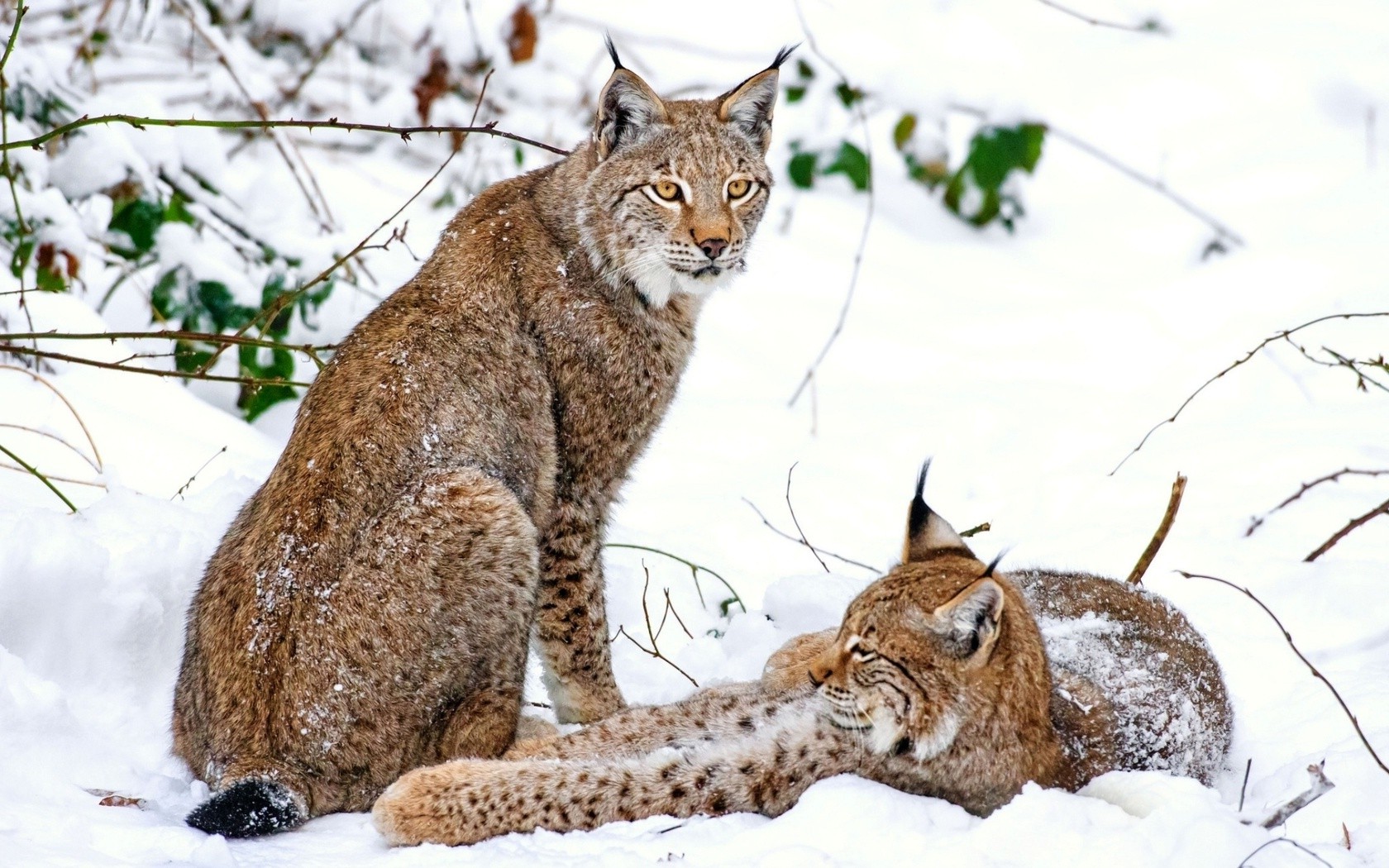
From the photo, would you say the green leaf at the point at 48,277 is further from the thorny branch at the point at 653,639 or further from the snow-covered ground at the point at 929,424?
the thorny branch at the point at 653,639

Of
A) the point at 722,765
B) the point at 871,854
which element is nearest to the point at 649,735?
the point at 722,765

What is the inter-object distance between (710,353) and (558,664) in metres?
4.22

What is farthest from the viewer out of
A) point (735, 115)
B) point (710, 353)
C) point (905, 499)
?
point (710, 353)

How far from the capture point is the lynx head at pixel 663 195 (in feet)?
16.0

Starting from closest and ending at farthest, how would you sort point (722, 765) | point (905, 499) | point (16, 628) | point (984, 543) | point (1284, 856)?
point (1284, 856) → point (722, 765) → point (16, 628) → point (984, 543) → point (905, 499)

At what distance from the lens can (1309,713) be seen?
4215mm

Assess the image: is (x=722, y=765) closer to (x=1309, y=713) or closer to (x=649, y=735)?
(x=649, y=735)

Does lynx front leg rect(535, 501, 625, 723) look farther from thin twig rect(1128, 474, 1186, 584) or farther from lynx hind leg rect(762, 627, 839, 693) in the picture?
thin twig rect(1128, 474, 1186, 584)

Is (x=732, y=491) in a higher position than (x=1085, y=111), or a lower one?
lower

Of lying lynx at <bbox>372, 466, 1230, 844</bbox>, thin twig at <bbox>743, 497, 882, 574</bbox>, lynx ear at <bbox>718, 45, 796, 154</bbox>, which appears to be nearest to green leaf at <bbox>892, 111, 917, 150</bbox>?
thin twig at <bbox>743, 497, 882, 574</bbox>

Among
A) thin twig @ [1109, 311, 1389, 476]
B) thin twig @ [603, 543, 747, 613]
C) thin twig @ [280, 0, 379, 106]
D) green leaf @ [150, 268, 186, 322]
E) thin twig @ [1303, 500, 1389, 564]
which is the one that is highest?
thin twig @ [280, 0, 379, 106]

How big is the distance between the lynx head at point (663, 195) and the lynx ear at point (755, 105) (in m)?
0.01

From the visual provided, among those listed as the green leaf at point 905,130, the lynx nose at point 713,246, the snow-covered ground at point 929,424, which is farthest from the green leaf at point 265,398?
the green leaf at point 905,130

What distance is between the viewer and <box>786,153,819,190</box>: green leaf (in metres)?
9.20
